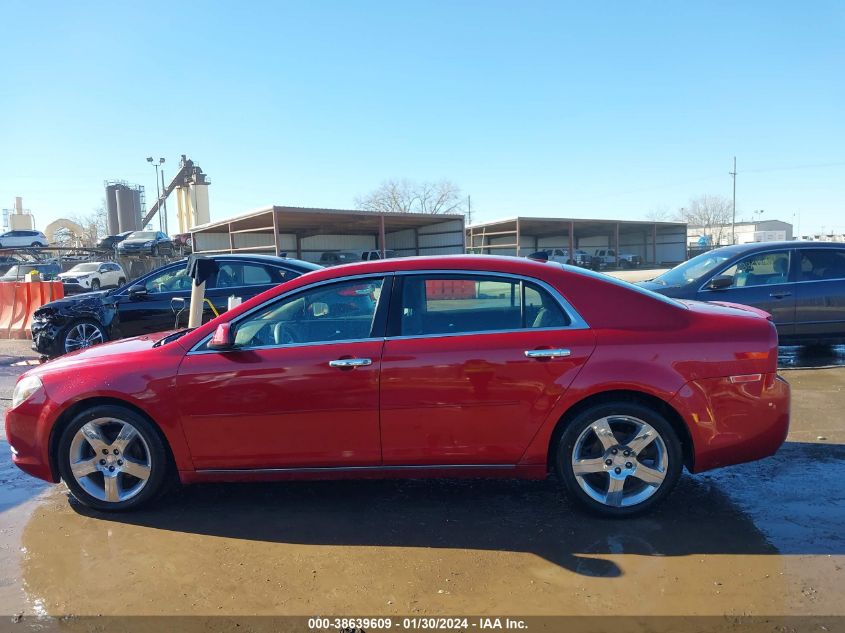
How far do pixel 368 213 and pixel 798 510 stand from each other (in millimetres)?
26230

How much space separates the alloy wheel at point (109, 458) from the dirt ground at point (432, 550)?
0.60 ft

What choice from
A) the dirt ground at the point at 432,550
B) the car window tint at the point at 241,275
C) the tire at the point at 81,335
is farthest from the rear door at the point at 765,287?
the tire at the point at 81,335

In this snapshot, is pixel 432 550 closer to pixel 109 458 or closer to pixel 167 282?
pixel 109 458

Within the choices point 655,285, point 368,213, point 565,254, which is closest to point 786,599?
point 655,285

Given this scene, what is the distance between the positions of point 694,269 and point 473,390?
5786mm

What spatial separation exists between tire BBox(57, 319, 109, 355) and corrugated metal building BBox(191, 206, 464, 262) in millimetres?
17193

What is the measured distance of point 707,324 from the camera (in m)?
3.53

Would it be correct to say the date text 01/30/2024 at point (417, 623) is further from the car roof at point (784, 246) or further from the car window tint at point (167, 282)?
the car window tint at point (167, 282)

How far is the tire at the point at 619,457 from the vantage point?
346 cm

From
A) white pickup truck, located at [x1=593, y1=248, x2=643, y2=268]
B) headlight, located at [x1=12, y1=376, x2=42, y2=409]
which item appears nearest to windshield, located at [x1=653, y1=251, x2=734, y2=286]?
headlight, located at [x1=12, y1=376, x2=42, y2=409]

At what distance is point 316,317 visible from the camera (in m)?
3.73

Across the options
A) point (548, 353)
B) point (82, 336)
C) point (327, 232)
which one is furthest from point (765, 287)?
point (327, 232)

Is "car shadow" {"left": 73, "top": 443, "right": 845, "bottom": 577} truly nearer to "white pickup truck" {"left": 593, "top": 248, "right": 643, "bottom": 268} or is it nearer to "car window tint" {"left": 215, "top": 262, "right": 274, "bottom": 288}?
"car window tint" {"left": 215, "top": 262, "right": 274, "bottom": 288}

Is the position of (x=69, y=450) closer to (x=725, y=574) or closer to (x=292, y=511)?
(x=292, y=511)
